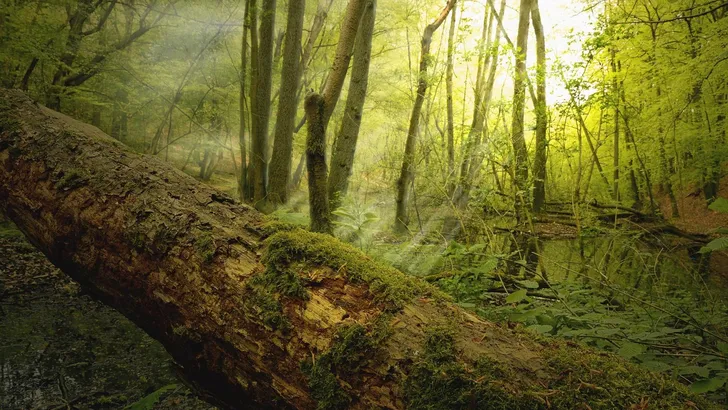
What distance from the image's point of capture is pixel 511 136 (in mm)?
5918

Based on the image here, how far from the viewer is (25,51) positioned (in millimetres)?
6348

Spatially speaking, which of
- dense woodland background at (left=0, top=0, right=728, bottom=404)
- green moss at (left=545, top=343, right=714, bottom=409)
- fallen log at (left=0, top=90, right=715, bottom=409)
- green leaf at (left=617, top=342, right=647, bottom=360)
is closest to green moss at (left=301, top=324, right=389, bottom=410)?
fallen log at (left=0, top=90, right=715, bottom=409)

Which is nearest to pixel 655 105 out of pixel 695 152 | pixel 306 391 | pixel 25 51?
pixel 695 152

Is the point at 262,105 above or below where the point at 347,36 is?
below

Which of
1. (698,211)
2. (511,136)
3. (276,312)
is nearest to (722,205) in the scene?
(276,312)

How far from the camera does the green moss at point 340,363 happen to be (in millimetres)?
1167

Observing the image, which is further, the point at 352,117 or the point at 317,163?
the point at 352,117

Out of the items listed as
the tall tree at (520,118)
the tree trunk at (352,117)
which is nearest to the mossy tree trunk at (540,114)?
the tall tree at (520,118)

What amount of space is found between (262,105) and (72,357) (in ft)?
15.5

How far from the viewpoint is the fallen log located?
1.08m

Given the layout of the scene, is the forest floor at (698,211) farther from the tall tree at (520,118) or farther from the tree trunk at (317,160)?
the tree trunk at (317,160)

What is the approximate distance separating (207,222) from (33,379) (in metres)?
2.51

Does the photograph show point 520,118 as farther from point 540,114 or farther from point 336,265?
point 336,265

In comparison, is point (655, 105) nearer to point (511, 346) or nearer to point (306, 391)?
point (511, 346)
